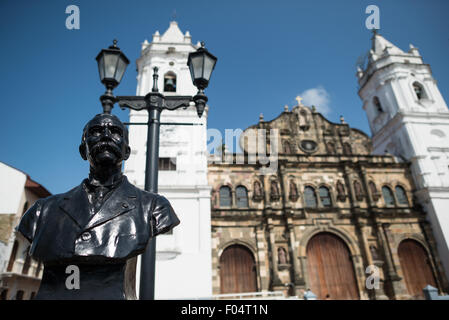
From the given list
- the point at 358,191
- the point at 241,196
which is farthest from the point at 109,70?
the point at 358,191

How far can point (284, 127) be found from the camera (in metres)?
20.9

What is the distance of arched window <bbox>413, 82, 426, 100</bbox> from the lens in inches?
864

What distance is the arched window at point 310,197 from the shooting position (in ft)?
59.2

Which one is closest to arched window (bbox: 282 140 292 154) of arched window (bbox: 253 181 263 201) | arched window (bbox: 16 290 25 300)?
arched window (bbox: 253 181 263 201)

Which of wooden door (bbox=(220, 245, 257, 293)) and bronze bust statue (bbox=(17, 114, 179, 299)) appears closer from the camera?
bronze bust statue (bbox=(17, 114, 179, 299))

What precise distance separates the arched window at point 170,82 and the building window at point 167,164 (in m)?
4.87

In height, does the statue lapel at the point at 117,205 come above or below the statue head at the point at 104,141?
below

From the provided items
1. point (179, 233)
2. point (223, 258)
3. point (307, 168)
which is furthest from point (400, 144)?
point (179, 233)

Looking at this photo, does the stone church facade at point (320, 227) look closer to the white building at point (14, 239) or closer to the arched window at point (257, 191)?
the arched window at point (257, 191)

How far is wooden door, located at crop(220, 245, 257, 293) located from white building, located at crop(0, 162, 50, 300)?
9643 millimetres

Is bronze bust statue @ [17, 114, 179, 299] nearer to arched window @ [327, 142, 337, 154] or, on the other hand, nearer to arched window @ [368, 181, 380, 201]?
arched window @ [368, 181, 380, 201]

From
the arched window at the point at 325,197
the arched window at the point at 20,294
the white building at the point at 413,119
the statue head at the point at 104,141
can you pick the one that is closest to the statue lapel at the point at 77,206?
the statue head at the point at 104,141

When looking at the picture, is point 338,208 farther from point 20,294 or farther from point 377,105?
point 20,294

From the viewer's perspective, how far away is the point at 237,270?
15578mm
